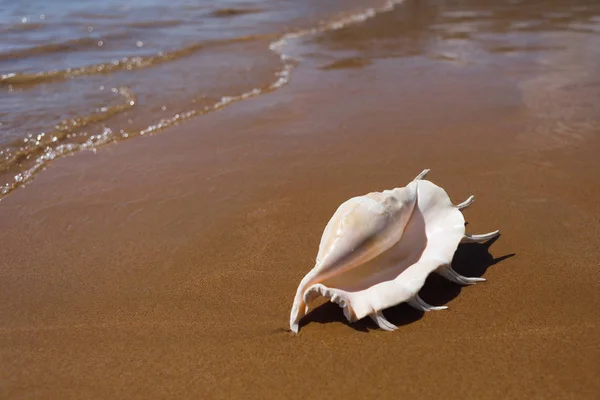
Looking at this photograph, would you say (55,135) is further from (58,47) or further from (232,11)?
(232,11)

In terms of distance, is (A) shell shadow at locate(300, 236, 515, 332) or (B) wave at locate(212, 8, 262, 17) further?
(B) wave at locate(212, 8, 262, 17)

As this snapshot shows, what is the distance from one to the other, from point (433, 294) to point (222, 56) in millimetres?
5870

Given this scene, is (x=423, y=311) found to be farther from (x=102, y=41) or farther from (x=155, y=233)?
(x=102, y=41)

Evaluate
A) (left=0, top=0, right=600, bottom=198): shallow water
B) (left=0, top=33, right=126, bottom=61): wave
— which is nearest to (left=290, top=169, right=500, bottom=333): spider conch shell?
(left=0, top=0, right=600, bottom=198): shallow water

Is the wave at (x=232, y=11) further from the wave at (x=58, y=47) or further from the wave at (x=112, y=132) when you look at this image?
the wave at (x=112, y=132)

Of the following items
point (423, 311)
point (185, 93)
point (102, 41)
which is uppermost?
point (102, 41)

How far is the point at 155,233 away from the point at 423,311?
1565mm

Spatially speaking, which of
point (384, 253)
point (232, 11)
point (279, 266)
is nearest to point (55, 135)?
point (279, 266)

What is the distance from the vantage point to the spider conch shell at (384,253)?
2119 millimetres

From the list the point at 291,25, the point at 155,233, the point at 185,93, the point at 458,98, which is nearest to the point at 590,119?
the point at 458,98

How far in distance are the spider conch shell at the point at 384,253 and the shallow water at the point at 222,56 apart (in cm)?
Result: 182

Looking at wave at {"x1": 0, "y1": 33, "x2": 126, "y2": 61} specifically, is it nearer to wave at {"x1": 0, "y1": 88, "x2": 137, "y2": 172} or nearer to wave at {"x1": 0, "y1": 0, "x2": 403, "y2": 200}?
wave at {"x1": 0, "y1": 0, "x2": 403, "y2": 200}

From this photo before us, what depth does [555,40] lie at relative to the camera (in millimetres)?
6918

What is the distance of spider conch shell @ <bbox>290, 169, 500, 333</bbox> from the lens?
2.12 m
